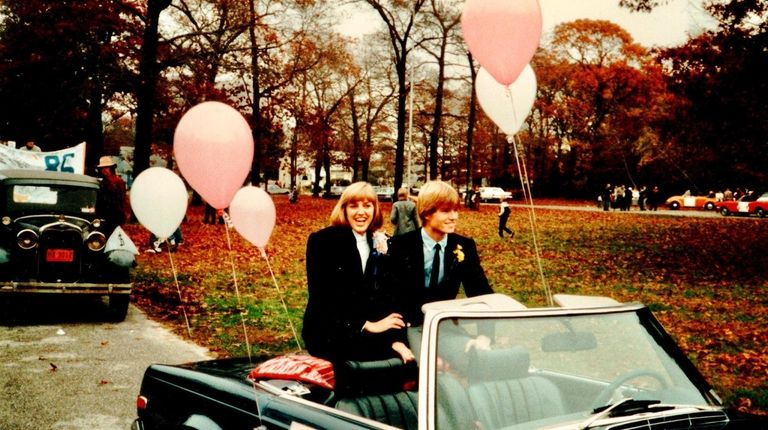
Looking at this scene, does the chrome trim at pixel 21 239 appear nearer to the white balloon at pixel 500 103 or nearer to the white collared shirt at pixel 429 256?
the white balloon at pixel 500 103

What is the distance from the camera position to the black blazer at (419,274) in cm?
430

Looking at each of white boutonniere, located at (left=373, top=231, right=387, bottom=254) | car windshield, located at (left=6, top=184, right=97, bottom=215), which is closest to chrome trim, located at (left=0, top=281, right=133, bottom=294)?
car windshield, located at (left=6, top=184, right=97, bottom=215)

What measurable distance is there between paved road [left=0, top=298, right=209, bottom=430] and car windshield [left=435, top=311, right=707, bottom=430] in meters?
3.81

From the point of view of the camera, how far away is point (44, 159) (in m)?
16.2

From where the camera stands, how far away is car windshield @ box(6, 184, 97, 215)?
10867mm

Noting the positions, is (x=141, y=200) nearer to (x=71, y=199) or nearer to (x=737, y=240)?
(x=71, y=199)

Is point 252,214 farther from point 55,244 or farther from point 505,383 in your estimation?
point 505,383

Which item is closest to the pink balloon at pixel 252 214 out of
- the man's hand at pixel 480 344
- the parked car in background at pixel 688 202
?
the man's hand at pixel 480 344

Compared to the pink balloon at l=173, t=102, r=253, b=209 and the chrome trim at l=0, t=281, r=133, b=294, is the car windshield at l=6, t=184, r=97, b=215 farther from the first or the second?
the pink balloon at l=173, t=102, r=253, b=209

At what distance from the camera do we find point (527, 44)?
5.98 metres

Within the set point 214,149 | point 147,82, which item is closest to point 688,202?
point 147,82

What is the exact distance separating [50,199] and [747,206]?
40118 mm

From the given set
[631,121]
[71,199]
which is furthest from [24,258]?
[631,121]

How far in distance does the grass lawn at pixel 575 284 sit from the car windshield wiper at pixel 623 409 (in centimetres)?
267
